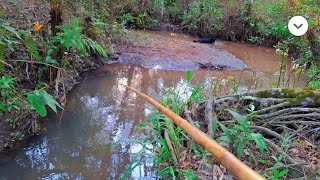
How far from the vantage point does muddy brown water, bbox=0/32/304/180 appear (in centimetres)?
325

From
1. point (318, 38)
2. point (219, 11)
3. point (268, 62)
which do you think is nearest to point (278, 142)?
point (318, 38)

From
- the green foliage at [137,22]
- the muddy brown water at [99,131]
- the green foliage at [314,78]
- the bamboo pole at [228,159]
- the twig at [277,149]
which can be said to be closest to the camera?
the bamboo pole at [228,159]

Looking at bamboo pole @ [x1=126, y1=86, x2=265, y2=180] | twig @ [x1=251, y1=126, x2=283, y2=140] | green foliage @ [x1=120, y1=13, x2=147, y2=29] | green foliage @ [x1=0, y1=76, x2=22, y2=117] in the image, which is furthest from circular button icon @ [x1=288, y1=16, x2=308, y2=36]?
green foliage @ [x1=120, y1=13, x2=147, y2=29]

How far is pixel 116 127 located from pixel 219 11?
25.8 ft

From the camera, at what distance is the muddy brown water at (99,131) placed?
3254mm

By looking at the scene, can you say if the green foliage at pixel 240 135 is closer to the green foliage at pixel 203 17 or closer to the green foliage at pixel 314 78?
the green foliage at pixel 314 78

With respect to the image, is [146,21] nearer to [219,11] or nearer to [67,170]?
[219,11]

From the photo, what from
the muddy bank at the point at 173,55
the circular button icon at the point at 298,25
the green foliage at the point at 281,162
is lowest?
the muddy bank at the point at 173,55

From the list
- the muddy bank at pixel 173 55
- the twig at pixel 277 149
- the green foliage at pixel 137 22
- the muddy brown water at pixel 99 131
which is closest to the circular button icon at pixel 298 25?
the muddy brown water at pixel 99 131

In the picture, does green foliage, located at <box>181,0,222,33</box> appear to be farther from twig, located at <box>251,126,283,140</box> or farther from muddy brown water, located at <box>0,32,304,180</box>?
twig, located at <box>251,126,283,140</box>

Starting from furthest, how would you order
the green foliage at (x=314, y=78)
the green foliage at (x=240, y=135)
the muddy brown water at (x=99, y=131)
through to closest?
1. the green foliage at (x=314, y=78)
2. the muddy brown water at (x=99, y=131)
3. the green foliage at (x=240, y=135)

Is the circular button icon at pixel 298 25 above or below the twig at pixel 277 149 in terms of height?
above

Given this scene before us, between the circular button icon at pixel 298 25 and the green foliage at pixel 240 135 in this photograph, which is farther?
the circular button icon at pixel 298 25

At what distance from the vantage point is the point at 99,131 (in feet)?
13.5
